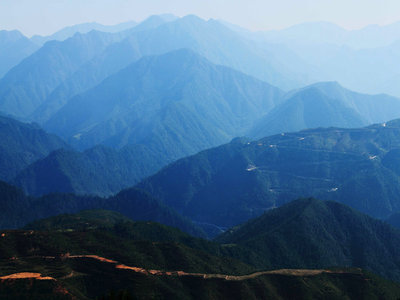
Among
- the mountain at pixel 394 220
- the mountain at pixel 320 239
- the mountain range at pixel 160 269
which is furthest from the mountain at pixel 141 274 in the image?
the mountain at pixel 394 220

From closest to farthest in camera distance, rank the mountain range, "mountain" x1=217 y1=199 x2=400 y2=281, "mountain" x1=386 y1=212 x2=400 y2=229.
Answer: the mountain range < "mountain" x1=217 y1=199 x2=400 y2=281 < "mountain" x1=386 y1=212 x2=400 y2=229

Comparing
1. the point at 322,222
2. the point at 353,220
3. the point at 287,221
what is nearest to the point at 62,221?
the point at 287,221

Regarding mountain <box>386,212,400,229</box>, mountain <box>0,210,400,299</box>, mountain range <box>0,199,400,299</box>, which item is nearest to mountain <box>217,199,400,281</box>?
mountain range <box>0,199,400,299</box>

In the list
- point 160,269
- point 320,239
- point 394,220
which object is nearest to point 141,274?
point 160,269

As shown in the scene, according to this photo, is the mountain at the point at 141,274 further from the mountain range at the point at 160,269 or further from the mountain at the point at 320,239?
the mountain at the point at 320,239

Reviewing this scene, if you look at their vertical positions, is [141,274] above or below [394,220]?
above

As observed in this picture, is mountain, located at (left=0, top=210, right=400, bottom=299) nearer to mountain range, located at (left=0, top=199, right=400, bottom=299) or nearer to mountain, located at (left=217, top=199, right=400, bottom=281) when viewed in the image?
mountain range, located at (left=0, top=199, right=400, bottom=299)

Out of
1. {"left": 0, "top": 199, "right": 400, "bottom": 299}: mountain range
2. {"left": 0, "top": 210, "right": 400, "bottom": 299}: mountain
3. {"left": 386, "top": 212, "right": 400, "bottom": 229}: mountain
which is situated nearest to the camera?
{"left": 0, "top": 210, "right": 400, "bottom": 299}: mountain

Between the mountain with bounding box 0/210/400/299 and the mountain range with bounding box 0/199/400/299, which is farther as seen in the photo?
the mountain range with bounding box 0/199/400/299

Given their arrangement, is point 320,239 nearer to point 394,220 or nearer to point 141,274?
point 394,220
